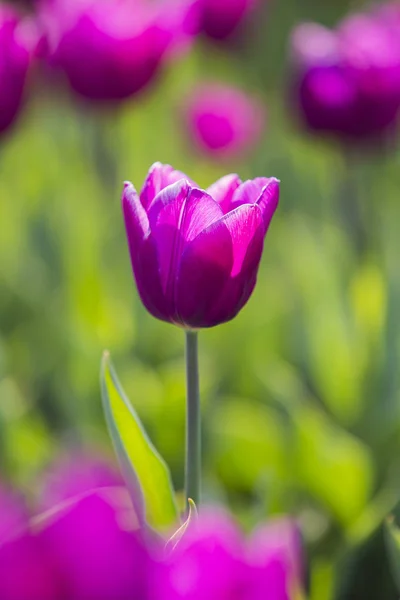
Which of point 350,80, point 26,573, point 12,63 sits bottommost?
point 26,573

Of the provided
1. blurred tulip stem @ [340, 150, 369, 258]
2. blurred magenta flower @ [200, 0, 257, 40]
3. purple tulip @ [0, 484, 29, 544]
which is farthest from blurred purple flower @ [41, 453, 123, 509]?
blurred magenta flower @ [200, 0, 257, 40]

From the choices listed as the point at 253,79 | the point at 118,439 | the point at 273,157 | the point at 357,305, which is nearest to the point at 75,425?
the point at 357,305

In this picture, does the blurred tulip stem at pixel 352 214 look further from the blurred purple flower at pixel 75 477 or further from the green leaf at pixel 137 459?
the green leaf at pixel 137 459

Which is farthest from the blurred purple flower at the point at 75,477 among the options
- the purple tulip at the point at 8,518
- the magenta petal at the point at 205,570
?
the magenta petal at the point at 205,570

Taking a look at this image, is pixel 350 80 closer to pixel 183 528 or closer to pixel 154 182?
pixel 154 182

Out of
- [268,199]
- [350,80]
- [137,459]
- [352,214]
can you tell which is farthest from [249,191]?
[352,214]

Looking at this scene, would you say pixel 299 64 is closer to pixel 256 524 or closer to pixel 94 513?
pixel 256 524
